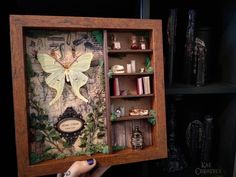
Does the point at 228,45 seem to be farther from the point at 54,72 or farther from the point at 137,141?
the point at 54,72

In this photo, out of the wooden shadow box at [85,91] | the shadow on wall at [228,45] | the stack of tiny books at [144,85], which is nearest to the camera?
the wooden shadow box at [85,91]

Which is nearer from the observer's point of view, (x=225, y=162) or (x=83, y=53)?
(x=83, y=53)

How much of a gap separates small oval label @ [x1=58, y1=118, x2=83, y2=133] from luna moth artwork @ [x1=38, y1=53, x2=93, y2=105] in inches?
3.1

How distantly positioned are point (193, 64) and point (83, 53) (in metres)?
0.51

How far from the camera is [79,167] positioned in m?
0.70

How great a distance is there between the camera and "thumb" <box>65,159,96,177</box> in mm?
693

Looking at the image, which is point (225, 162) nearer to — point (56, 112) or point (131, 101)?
point (131, 101)

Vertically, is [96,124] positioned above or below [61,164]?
above

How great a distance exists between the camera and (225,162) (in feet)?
3.29

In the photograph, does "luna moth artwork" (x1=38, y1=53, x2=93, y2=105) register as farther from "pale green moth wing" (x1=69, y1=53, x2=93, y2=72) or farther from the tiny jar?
the tiny jar

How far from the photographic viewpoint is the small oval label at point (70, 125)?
72 cm

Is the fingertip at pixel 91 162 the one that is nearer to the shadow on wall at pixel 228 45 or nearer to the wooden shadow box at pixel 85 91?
the wooden shadow box at pixel 85 91

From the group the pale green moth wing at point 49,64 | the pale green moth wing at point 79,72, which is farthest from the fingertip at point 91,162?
the pale green moth wing at point 49,64

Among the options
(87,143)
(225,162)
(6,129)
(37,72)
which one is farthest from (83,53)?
(225,162)
